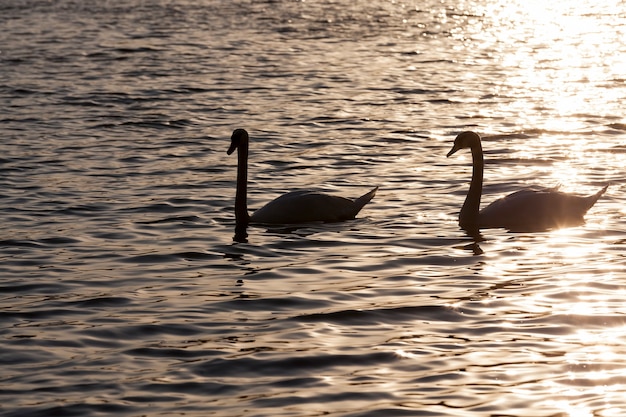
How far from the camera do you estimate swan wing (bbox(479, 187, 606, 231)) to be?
45.6ft

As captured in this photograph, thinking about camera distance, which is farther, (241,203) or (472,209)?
(241,203)

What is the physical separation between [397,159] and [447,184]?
1.87 meters

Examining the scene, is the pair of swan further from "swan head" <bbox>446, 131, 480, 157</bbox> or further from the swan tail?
"swan head" <bbox>446, 131, 480, 157</bbox>

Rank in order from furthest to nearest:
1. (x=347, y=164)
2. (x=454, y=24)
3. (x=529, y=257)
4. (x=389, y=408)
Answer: (x=454, y=24) < (x=347, y=164) < (x=529, y=257) < (x=389, y=408)

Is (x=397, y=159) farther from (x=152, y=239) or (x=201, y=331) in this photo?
(x=201, y=331)

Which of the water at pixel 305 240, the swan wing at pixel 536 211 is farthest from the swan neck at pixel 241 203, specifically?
the swan wing at pixel 536 211

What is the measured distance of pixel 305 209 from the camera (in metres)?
14.1

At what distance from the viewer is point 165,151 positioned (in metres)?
19.0

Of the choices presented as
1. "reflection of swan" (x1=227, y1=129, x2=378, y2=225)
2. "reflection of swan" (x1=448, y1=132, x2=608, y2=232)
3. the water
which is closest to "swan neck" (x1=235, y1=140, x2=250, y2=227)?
"reflection of swan" (x1=227, y1=129, x2=378, y2=225)

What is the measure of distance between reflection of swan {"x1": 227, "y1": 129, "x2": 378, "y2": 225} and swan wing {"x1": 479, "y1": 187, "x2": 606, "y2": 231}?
142 centimetres

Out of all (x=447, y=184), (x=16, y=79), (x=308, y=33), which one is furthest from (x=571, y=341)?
(x=308, y=33)

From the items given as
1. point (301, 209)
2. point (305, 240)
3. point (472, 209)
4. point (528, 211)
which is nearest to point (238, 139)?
point (301, 209)

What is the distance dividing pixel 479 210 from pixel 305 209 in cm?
182

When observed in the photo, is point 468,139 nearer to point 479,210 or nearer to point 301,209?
point 479,210
